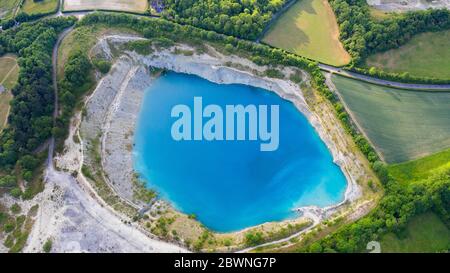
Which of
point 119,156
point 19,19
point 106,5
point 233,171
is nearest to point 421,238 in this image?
point 233,171

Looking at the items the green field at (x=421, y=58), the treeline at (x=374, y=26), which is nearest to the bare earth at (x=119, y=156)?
the treeline at (x=374, y=26)

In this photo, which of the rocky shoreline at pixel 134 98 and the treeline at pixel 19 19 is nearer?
Answer: the rocky shoreline at pixel 134 98

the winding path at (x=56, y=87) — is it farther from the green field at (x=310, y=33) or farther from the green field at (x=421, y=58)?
the green field at (x=310, y=33)

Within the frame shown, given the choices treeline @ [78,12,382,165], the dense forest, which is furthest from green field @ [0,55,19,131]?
the dense forest

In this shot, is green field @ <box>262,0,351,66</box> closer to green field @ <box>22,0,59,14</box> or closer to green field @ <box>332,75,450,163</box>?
green field @ <box>332,75,450,163</box>

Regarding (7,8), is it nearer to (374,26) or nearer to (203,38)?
(203,38)

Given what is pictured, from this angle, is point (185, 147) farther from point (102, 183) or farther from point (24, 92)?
point (24, 92)
